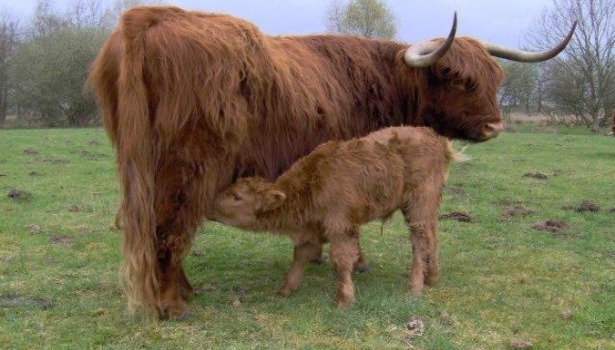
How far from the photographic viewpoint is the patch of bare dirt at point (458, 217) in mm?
8953

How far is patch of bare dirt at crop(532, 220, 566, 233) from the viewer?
8.26m

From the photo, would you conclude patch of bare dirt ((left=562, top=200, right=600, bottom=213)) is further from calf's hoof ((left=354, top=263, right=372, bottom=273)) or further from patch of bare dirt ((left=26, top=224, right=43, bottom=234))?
patch of bare dirt ((left=26, top=224, right=43, bottom=234))

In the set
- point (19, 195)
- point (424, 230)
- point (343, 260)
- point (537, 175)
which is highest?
point (424, 230)

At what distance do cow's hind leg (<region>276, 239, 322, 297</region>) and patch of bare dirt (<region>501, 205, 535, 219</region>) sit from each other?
460 centimetres

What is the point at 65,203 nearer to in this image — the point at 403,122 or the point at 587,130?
the point at 403,122

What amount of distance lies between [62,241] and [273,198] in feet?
11.6

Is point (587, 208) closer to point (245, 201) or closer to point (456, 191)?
point (456, 191)

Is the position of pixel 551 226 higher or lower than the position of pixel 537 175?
higher

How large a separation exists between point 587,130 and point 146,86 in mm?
36146

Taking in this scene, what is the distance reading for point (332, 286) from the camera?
228 inches

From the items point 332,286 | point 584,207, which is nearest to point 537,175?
point 584,207

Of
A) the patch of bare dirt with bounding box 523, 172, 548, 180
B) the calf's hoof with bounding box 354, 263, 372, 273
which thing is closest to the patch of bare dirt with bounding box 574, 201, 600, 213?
the patch of bare dirt with bounding box 523, 172, 548, 180

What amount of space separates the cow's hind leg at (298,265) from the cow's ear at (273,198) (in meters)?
0.56

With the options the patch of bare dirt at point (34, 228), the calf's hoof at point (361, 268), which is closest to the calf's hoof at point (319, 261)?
the calf's hoof at point (361, 268)
